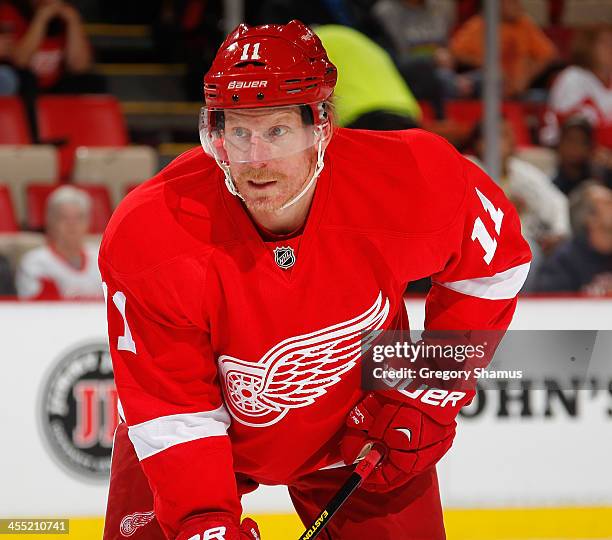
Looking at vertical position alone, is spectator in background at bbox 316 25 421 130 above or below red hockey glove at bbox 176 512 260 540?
above

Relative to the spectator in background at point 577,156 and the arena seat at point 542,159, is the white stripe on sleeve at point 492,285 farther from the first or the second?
the arena seat at point 542,159

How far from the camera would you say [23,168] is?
184 inches

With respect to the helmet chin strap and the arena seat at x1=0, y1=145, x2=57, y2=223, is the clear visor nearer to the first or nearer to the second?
the helmet chin strap

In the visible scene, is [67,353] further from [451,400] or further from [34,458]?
[451,400]

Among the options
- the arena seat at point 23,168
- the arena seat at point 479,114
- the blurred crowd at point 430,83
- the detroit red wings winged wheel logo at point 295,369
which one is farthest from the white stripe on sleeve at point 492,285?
the arena seat at point 479,114

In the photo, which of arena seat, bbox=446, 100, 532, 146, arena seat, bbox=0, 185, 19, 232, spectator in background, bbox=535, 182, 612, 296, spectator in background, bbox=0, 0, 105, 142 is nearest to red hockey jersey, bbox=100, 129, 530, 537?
spectator in background, bbox=535, 182, 612, 296

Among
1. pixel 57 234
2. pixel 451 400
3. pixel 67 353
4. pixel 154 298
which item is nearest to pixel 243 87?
pixel 154 298

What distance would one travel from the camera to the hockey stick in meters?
2.03

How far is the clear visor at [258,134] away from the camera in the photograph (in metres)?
1.78

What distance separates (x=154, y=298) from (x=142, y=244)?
0.09m

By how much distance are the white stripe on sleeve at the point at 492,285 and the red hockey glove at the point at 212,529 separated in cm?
57

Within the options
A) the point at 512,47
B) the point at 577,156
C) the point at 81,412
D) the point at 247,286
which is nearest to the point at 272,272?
the point at 247,286

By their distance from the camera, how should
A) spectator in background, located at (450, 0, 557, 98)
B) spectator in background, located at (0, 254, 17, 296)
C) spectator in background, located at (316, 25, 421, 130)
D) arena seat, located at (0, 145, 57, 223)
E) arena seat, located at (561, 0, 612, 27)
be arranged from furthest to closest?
arena seat, located at (561, 0, 612, 27) → spectator in background, located at (450, 0, 557, 98) → arena seat, located at (0, 145, 57, 223) → spectator in background, located at (0, 254, 17, 296) → spectator in background, located at (316, 25, 421, 130)

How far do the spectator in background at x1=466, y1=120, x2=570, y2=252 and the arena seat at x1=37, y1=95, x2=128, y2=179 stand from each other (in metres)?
1.59
